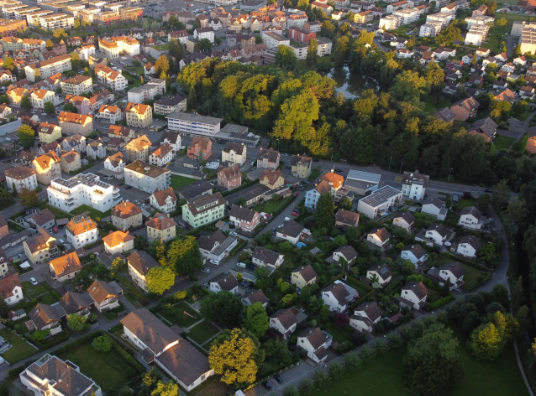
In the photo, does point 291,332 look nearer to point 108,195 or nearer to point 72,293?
point 72,293

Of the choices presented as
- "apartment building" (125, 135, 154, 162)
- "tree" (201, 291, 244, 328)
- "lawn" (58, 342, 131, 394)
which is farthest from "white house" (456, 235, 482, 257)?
"apartment building" (125, 135, 154, 162)

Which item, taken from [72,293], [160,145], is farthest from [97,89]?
[72,293]

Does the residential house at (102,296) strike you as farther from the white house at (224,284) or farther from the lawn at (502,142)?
the lawn at (502,142)

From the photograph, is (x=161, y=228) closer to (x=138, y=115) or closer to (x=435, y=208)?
(x=435, y=208)

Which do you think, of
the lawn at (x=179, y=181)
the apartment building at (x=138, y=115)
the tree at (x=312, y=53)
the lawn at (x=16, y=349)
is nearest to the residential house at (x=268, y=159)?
the lawn at (x=179, y=181)

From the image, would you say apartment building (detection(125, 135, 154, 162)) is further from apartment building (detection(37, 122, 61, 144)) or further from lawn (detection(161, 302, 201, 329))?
lawn (detection(161, 302, 201, 329))

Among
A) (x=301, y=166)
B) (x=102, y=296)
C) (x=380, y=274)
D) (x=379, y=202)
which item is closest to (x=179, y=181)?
(x=301, y=166)
